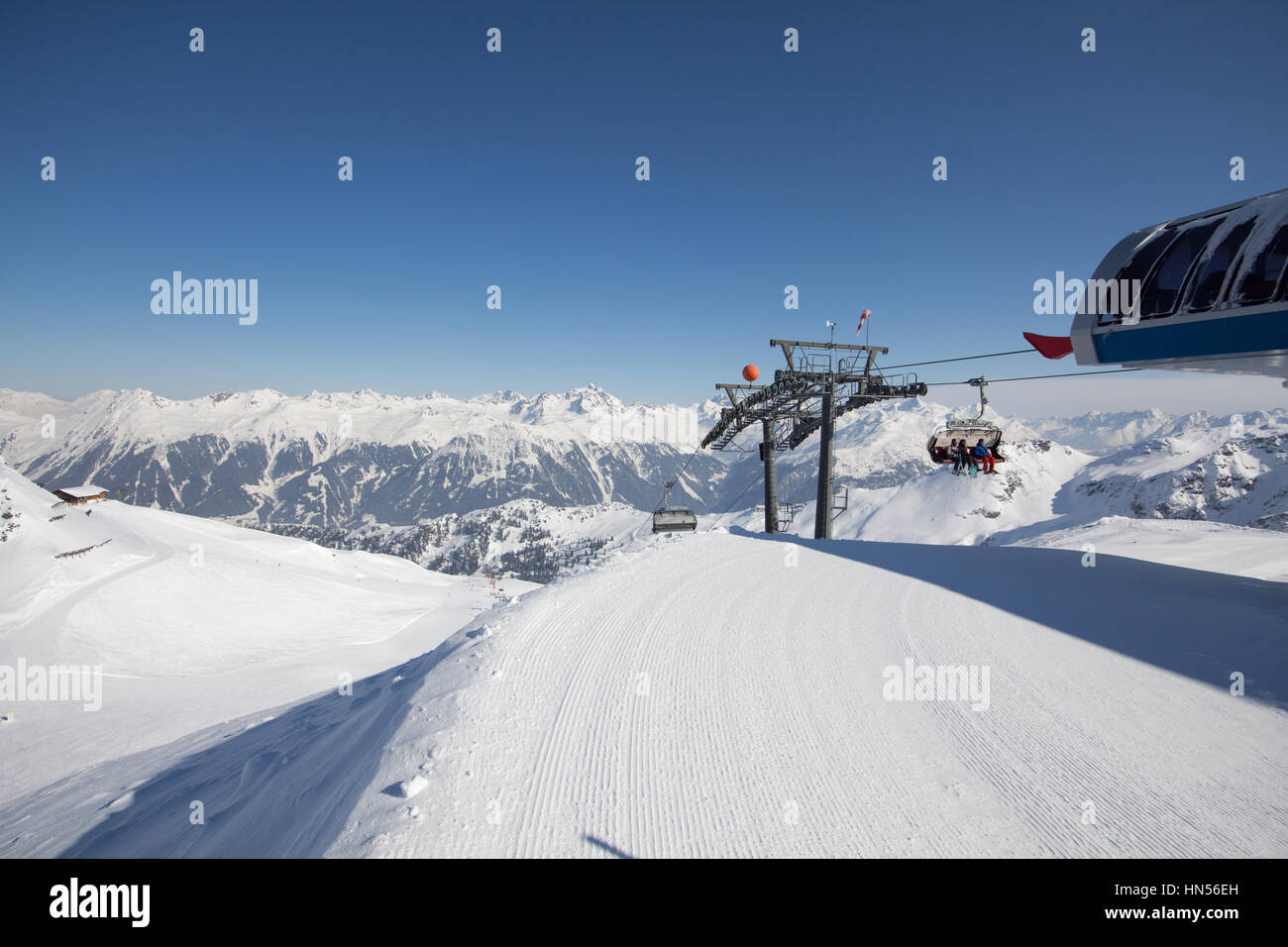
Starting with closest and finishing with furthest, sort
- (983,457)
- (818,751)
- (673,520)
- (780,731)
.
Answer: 1. (818,751)
2. (780,731)
3. (983,457)
4. (673,520)

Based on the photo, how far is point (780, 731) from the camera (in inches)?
254

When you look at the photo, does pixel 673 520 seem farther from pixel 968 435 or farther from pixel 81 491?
pixel 81 491

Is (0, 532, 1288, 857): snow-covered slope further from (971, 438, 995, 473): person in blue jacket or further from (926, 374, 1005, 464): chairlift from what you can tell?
(926, 374, 1005, 464): chairlift

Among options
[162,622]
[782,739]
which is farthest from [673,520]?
[162,622]

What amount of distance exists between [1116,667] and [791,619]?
4.75 metres

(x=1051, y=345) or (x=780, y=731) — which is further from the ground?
(x=1051, y=345)

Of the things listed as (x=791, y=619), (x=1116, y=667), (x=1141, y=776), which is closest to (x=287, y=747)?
(x=791, y=619)

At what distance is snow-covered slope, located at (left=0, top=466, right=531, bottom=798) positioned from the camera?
72.2ft

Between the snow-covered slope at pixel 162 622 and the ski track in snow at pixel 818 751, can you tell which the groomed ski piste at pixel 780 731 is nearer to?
the ski track in snow at pixel 818 751

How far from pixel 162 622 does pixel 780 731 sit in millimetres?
45047

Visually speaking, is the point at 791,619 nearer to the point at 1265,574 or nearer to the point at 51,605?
the point at 1265,574

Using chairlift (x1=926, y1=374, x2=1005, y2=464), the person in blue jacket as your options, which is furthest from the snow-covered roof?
the person in blue jacket

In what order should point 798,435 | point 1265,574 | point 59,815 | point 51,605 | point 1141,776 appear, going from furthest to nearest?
1. point 51,605
2. point 798,435
3. point 1265,574
4. point 59,815
5. point 1141,776
